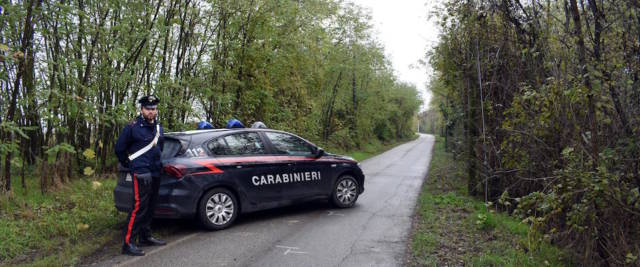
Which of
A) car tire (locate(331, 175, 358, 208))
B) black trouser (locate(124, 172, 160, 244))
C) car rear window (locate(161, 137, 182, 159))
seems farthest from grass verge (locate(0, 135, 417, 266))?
car tire (locate(331, 175, 358, 208))

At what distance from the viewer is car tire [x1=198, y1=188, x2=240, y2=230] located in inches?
258

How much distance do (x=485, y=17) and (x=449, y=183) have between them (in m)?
5.45

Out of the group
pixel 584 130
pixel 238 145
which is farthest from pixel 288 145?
pixel 584 130

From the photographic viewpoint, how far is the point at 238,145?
7297mm

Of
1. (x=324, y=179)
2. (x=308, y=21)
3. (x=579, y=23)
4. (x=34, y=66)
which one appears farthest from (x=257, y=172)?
(x=308, y=21)

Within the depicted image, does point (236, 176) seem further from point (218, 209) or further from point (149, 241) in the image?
point (149, 241)

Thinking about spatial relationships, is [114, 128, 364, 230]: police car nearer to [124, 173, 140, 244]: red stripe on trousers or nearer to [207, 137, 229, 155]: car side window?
[207, 137, 229, 155]: car side window

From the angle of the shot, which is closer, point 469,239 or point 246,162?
point 469,239

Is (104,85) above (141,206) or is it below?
above

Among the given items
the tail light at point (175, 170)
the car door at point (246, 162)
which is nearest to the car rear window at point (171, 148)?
the tail light at point (175, 170)

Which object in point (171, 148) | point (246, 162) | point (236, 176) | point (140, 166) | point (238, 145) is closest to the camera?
point (140, 166)

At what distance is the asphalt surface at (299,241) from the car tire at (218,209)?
0.46 ft

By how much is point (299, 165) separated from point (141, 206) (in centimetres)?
306

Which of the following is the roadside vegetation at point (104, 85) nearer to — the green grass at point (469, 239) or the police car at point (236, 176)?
the police car at point (236, 176)
